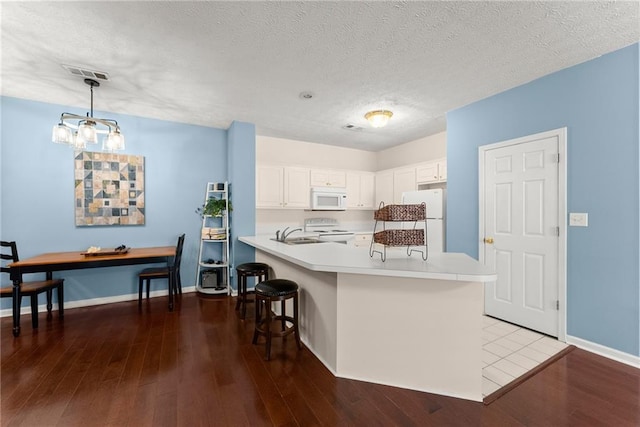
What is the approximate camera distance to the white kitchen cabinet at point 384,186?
5.34 m

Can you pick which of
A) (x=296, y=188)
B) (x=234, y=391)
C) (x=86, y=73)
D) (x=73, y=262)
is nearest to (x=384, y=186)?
(x=296, y=188)

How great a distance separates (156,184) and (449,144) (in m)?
4.13

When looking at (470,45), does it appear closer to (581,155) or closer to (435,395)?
(581,155)

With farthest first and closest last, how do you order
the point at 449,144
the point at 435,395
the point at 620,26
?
the point at 449,144, the point at 620,26, the point at 435,395

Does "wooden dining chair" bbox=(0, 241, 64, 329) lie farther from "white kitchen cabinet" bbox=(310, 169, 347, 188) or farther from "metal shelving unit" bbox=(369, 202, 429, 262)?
"white kitchen cabinet" bbox=(310, 169, 347, 188)

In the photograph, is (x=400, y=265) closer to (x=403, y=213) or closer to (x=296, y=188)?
(x=403, y=213)

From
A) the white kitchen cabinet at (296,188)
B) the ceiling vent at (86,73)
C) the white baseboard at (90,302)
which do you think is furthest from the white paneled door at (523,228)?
the white baseboard at (90,302)

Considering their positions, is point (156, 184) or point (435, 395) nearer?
point (435, 395)

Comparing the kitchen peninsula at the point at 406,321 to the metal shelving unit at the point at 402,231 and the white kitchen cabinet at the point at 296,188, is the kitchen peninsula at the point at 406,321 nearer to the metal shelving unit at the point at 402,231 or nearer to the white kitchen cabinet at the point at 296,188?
the metal shelving unit at the point at 402,231

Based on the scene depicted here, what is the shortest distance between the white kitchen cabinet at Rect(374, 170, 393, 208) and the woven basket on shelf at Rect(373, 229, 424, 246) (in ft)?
11.0

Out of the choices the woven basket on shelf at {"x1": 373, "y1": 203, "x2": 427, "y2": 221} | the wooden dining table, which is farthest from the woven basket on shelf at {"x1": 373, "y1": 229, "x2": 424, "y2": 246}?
the wooden dining table

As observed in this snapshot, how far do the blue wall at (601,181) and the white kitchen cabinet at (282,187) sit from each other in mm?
3252

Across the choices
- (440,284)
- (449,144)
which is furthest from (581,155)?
(440,284)

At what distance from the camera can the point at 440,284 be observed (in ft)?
6.29
